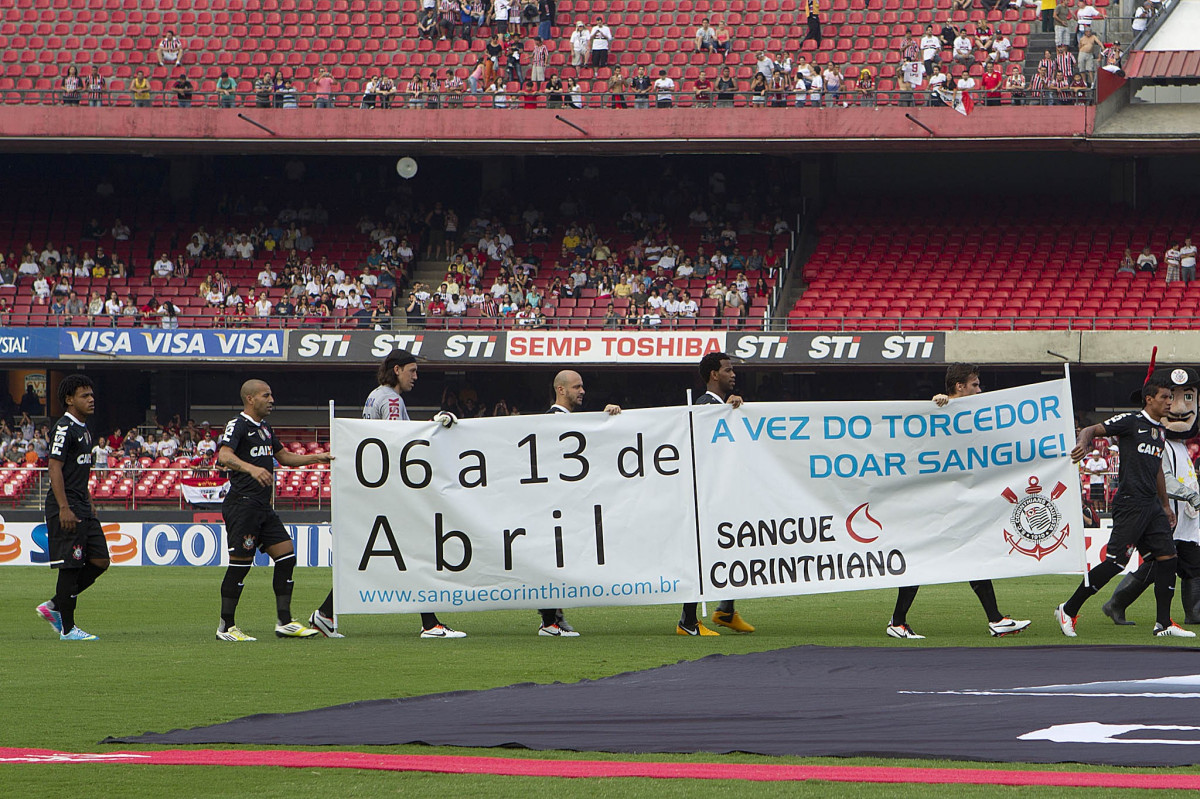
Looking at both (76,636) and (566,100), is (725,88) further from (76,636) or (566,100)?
(76,636)

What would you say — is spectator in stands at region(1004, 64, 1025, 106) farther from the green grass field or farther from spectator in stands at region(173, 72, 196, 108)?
the green grass field

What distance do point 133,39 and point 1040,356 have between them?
23178 mm

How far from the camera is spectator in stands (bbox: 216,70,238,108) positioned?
115 ft

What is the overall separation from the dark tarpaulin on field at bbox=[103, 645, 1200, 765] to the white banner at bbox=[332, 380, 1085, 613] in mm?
2287

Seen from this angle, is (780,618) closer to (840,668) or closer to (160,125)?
(840,668)

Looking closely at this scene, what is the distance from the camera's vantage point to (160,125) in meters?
34.7

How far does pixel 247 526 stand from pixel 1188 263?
26.8 meters

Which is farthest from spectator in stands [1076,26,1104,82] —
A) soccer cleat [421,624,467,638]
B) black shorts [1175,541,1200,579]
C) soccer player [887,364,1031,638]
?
soccer cleat [421,624,467,638]

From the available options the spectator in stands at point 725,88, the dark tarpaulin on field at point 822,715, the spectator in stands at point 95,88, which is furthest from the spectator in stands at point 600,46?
the dark tarpaulin on field at point 822,715

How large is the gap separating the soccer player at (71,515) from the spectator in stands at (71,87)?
25828 millimetres

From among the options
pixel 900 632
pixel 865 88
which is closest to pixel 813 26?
pixel 865 88

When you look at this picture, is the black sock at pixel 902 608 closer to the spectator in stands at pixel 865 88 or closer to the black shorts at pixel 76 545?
the black shorts at pixel 76 545

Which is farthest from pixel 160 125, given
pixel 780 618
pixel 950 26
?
pixel 780 618

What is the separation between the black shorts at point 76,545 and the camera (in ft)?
36.6
